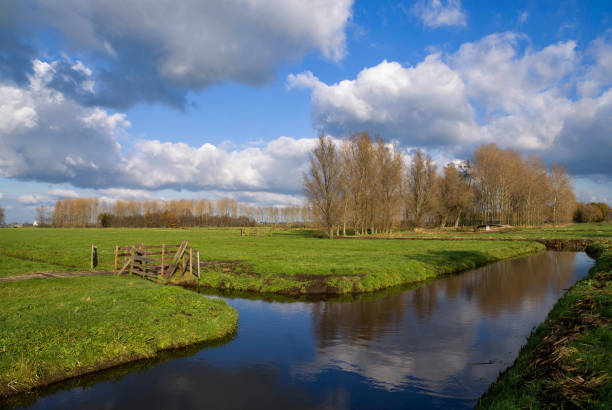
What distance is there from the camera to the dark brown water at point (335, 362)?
9078 mm

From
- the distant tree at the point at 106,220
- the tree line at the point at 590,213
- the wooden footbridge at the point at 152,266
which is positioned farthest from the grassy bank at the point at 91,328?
the tree line at the point at 590,213

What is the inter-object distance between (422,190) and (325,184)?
2858 cm

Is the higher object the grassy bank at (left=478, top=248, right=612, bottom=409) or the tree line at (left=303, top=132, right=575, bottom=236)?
the tree line at (left=303, top=132, right=575, bottom=236)

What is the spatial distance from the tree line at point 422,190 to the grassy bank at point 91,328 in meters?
52.9

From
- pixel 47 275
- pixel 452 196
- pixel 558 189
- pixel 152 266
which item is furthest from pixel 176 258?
pixel 558 189

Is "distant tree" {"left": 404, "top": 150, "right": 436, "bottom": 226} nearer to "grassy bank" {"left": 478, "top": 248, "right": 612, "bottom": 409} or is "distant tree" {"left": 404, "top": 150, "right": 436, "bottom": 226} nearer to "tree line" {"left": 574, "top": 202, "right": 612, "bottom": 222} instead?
"grassy bank" {"left": 478, "top": 248, "right": 612, "bottom": 409}

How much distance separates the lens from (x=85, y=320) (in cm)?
1196

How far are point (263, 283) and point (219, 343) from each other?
379 inches

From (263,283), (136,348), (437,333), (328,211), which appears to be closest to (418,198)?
(328,211)

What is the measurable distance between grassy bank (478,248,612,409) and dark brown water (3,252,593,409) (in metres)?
1.68

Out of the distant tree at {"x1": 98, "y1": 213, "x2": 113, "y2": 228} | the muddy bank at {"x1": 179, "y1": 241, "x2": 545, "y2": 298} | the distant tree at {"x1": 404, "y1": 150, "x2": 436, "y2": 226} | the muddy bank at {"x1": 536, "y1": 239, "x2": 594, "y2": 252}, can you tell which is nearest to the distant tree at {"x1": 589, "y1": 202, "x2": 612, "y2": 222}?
the distant tree at {"x1": 404, "y1": 150, "x2": 436, "y2": 226}

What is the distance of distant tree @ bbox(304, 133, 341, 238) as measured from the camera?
67.3 m

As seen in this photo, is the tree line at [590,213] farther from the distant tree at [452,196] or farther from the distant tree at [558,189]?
the distant tree at [452,196]

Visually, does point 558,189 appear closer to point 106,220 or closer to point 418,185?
point 418,185
